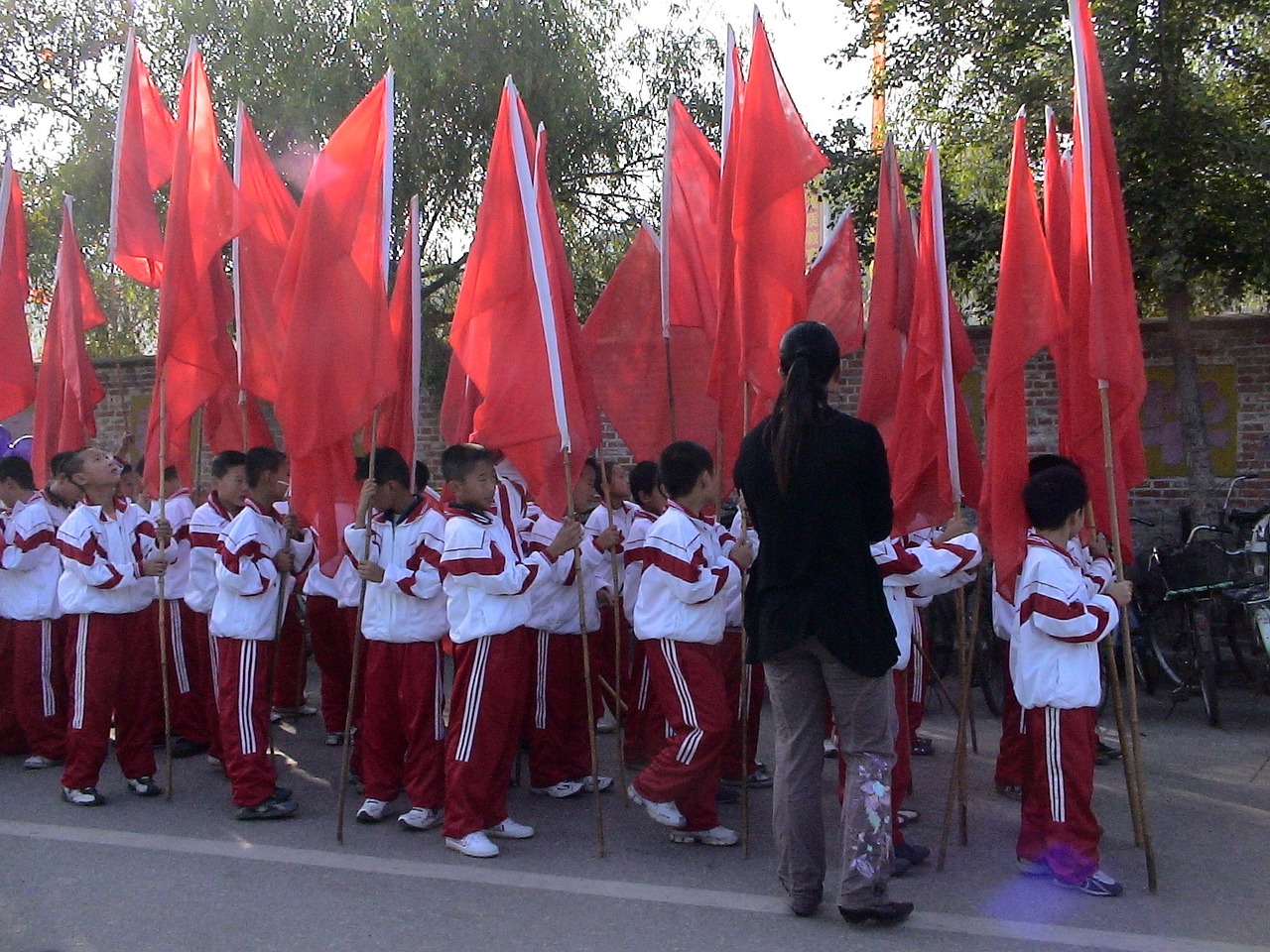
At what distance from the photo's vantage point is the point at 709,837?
207 inches

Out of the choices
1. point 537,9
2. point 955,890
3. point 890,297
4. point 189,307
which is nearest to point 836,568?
point 955,890

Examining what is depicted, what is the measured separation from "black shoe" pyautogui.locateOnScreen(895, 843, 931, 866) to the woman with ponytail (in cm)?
60

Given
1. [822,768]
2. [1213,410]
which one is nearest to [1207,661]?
[1213,410]

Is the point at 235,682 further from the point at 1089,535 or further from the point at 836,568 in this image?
the point at 1089,535

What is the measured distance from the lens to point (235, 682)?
573 cm

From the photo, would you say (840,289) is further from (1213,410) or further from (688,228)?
(1213,410)

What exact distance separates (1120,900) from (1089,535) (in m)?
1.34

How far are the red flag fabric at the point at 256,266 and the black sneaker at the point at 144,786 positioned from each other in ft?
6.18

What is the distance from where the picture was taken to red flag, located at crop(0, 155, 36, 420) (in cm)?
731

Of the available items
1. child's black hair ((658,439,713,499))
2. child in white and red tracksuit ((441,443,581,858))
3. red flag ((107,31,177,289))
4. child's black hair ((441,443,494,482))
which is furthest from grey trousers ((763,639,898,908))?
red flag ((107,31,177,289))

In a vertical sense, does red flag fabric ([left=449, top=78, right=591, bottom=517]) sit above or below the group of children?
above

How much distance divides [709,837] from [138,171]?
4449 mm

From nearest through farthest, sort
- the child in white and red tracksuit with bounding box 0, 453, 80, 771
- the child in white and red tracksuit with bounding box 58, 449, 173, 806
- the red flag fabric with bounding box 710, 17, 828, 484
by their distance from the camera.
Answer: the red flag fabric with bounding box 710, 17, 828, 484
the child in white and red tracksuit with bounding box 58, 449, 173, 806
the child in white and red tracksuit with bounding box 0, 453, 80, 771

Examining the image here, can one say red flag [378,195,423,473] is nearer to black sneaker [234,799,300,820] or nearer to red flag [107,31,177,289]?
red flag [107,31,177,289]
